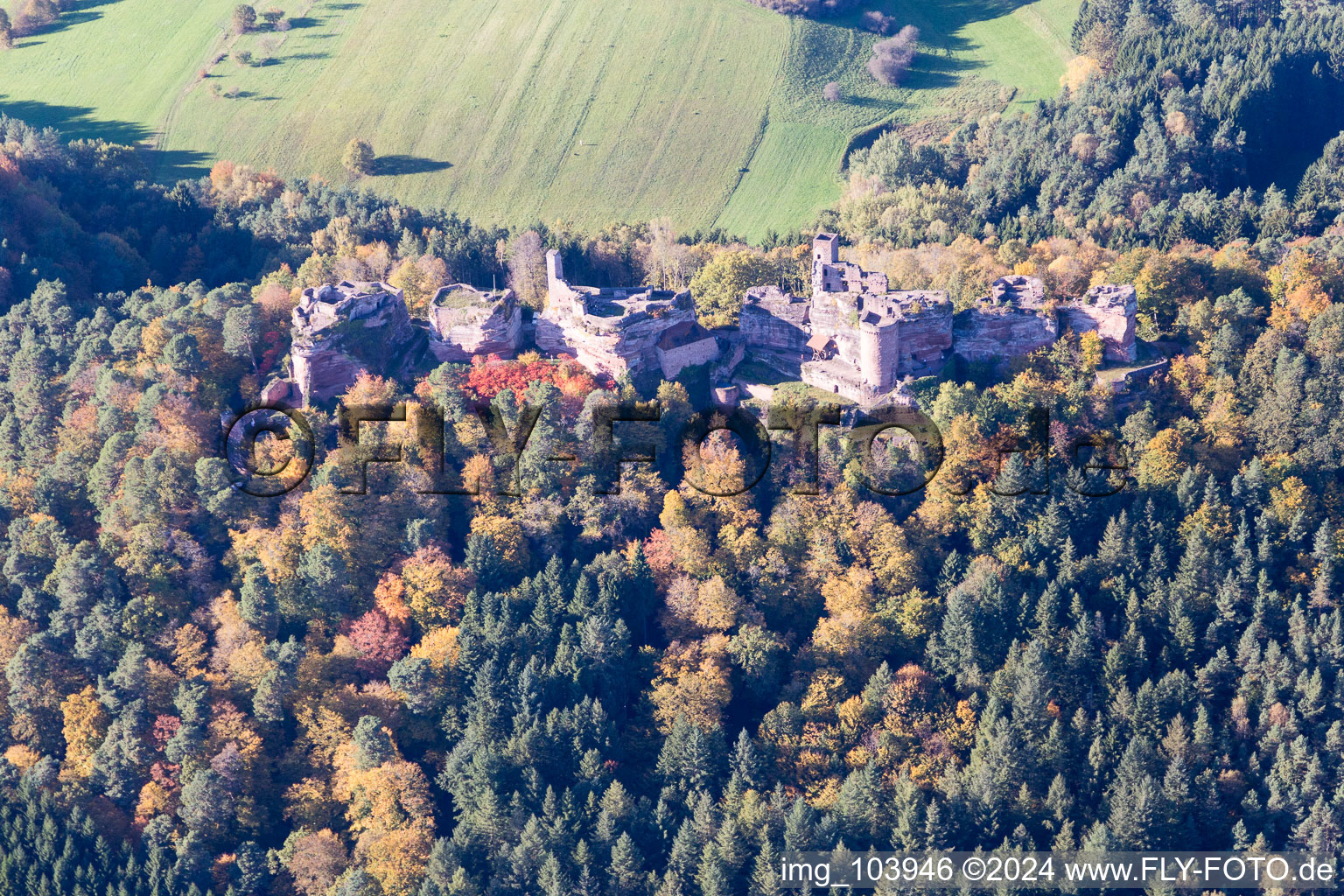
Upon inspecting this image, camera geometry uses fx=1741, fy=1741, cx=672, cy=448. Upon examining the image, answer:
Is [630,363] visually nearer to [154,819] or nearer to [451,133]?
[154,819]

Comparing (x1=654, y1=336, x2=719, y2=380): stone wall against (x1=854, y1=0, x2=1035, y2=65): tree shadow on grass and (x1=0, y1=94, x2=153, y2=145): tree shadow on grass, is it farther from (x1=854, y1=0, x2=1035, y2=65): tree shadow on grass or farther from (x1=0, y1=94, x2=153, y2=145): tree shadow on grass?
(x1=0, y1=94, x2=153, y2=145): tree shadow on grass

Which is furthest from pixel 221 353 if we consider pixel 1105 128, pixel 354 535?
pixel 1105 128

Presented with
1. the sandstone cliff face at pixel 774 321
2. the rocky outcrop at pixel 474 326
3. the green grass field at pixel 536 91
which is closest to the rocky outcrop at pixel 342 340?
the rocky outcrop at pixel 474 326

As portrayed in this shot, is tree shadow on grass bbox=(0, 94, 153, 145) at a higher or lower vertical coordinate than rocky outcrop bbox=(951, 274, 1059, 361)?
higher

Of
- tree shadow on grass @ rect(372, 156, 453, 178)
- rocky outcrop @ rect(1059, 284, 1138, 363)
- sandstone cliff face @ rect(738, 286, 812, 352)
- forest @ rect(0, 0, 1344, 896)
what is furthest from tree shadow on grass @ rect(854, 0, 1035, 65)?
sandstone cliff face @ rect(738, 286, 812, 352)

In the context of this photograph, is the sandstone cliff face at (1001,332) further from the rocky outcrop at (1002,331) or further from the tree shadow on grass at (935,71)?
the tree shadow on grass at (935,71)

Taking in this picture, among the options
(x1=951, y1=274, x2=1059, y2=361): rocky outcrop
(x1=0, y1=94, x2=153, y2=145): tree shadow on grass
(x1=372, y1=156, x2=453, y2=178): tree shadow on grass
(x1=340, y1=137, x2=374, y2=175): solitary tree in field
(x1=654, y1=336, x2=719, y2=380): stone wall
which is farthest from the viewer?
(x1=0, y1=94, x2=153, y2=145): tree shadow on grass
